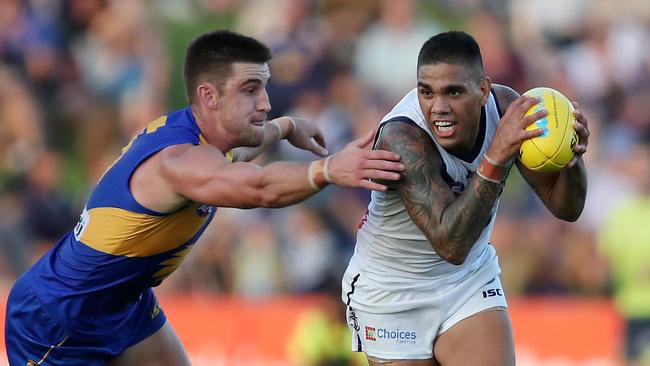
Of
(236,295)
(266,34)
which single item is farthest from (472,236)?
(266,34)

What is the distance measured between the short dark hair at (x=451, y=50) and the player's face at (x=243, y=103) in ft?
3.51

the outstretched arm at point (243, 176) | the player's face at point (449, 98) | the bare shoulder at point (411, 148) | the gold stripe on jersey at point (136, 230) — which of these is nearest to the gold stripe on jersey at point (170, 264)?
the gold stripe on jersey at point (136, 230)

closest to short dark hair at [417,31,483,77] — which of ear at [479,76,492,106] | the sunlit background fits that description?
ear at [479,76,492,106]

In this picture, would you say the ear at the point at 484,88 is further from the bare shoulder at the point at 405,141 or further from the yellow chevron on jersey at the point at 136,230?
the yellow chevron on jersey at the point at 136,230

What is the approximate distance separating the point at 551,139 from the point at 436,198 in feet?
2.26

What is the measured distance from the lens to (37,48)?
616 inches

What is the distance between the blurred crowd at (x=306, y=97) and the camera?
40.0ft

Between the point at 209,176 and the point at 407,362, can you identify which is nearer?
the point at 209,176

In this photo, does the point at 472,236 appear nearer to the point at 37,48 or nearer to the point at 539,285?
the point at 539,285

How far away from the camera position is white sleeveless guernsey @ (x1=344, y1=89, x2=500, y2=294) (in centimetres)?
667

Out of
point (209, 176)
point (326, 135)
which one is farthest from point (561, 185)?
point (326, 135)

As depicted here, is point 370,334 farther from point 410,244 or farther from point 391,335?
point 410,244

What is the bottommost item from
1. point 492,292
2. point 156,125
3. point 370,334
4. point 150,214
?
point 370,334

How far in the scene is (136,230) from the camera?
6.88 m
